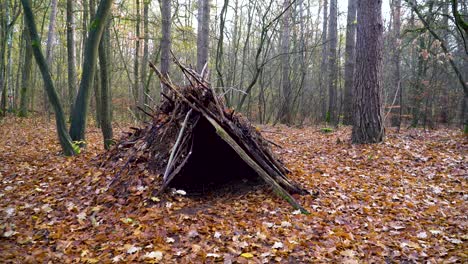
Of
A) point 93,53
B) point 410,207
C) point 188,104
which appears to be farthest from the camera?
point 93,53

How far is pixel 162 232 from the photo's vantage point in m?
3.93

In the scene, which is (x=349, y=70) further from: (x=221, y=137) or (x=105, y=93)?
(x=221, y=137)

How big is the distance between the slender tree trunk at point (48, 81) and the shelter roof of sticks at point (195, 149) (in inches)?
71.3

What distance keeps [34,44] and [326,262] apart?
7128 mm

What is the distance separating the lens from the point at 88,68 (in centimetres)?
761

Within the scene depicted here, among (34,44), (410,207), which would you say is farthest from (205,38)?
(410,207)

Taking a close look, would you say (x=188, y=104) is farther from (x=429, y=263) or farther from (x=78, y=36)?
(x=78, y=36)

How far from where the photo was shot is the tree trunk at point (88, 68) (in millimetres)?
7352

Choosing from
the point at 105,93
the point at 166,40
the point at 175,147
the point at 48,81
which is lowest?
the point at 175,147

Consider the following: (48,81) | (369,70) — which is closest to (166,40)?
(48,81)

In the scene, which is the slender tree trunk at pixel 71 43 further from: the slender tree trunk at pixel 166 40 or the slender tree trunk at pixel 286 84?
the slender tree trunk at pixel 286 84

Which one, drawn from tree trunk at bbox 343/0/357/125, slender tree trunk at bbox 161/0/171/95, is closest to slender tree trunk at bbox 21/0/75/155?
slender tree trunk at bbox 161/0/171/95

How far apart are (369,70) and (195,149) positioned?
4765 mm

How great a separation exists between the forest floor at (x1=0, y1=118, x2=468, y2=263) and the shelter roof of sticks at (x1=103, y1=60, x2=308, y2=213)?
0.33 metres
